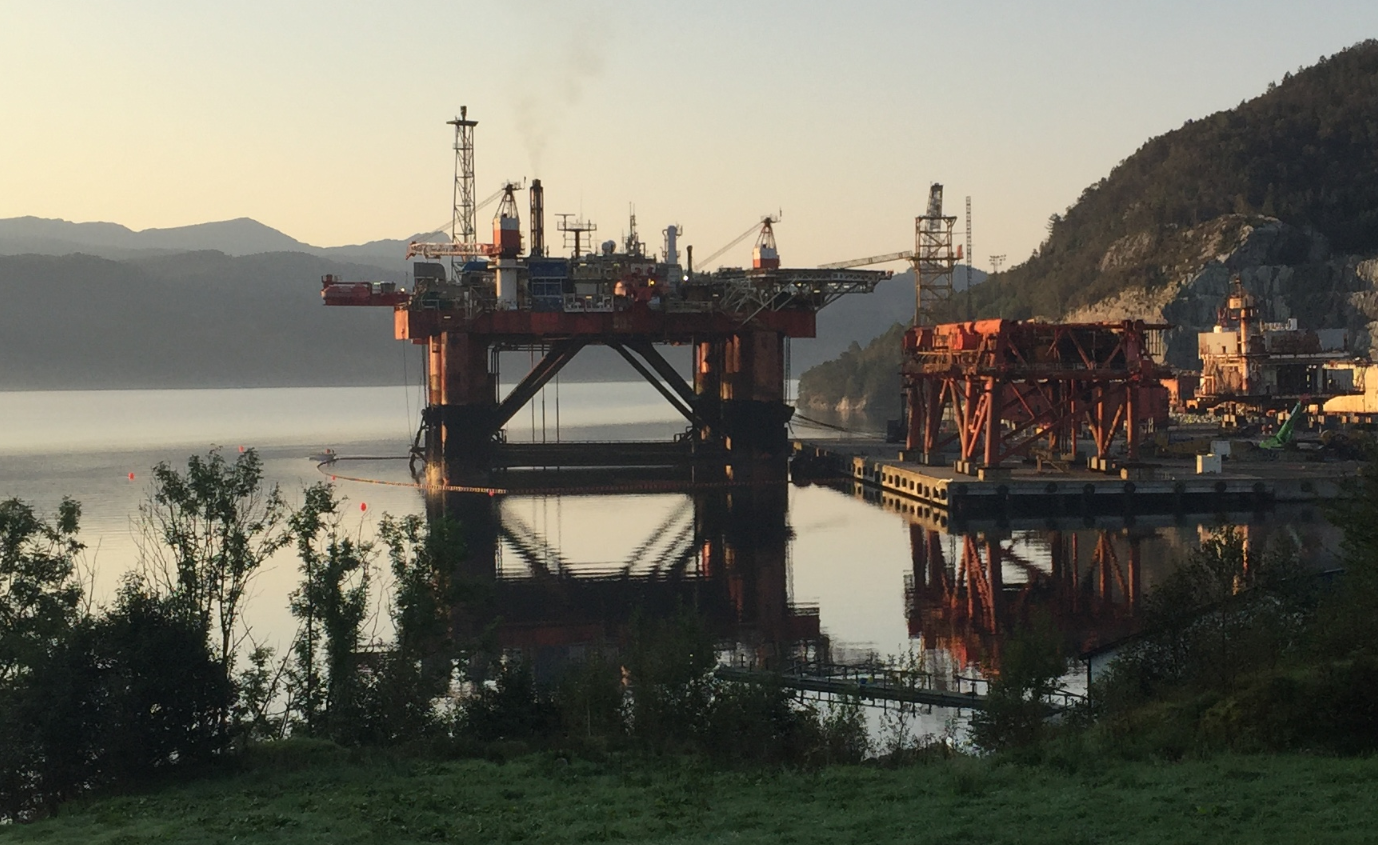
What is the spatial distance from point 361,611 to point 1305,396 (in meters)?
87.2

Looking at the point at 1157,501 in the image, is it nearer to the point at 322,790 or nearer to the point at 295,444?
the point at 322,790

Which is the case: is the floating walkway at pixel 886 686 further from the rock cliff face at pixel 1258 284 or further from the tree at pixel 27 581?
the rock cliff face at pixel 1258 284

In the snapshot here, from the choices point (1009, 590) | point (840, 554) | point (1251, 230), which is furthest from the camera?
point (1251, 230)

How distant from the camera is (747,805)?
2084 cm

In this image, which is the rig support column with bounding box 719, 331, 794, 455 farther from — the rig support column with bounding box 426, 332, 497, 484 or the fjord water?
the rig support column with bounding box 426, 332, 497, 484

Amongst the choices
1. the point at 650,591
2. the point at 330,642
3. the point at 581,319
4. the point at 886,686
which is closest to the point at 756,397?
the point at 581,319

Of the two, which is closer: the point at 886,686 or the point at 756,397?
the point at 886,686

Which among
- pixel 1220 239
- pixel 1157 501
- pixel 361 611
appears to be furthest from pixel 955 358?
pixel 1220 239

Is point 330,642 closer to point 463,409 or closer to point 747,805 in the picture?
point 747,805

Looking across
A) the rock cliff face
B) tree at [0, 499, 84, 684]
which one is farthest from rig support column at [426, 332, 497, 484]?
the rock cliff face

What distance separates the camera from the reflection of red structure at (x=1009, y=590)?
140 feet

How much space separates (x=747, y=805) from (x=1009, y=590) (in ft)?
103

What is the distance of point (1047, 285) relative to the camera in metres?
188

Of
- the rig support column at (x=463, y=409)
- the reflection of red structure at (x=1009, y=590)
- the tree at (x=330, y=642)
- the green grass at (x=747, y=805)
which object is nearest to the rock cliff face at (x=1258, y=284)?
the rig support column at (x=463, y=409)
